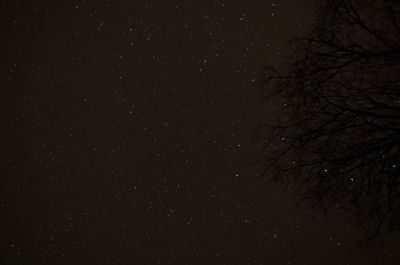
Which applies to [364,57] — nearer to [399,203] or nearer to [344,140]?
[344,140]

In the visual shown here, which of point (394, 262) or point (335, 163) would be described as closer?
point (335, 163)

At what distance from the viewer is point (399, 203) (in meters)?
3.84

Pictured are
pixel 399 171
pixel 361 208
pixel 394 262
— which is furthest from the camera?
pixel 394 262

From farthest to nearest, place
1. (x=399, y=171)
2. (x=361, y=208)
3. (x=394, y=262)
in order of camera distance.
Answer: (x=394, y=262)
(x=361, y=208)
(x=399, y=171)

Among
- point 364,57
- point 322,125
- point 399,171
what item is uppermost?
point 364,57

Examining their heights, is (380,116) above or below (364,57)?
below

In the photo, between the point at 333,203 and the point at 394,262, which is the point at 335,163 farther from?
the point at 394,262

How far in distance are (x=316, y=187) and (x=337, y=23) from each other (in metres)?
1.59

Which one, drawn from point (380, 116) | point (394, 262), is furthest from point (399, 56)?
point (394, 262)

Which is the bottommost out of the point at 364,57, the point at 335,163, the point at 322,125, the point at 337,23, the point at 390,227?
the point at 390,227

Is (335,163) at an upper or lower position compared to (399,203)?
upper

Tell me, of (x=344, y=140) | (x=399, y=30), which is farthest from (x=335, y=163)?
(x=399, y=30)

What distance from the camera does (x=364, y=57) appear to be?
12.9 ft

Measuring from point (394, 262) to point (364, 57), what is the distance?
702 centimetres
